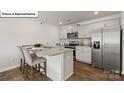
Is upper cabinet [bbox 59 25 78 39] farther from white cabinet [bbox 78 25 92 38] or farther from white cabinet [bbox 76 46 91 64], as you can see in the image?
white cabinet [bbox 76 46 91 64]

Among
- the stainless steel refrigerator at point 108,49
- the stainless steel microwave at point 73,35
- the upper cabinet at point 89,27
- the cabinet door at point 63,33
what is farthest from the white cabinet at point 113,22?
the cabinet door at point 63,33

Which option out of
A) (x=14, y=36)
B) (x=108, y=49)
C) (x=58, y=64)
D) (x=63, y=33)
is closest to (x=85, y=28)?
(x=63, y=33)

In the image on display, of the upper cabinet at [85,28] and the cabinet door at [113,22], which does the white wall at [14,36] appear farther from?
the cabinet door at [113,22]

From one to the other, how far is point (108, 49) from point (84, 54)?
45.1 inches

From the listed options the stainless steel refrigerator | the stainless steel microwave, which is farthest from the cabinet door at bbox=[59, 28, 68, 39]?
the stainless steel refrigerator

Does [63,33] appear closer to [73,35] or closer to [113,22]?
[73,35]

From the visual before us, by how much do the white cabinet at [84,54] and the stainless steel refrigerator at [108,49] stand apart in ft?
1.23

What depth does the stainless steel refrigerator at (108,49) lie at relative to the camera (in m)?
2.70

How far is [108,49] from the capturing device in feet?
9.52
